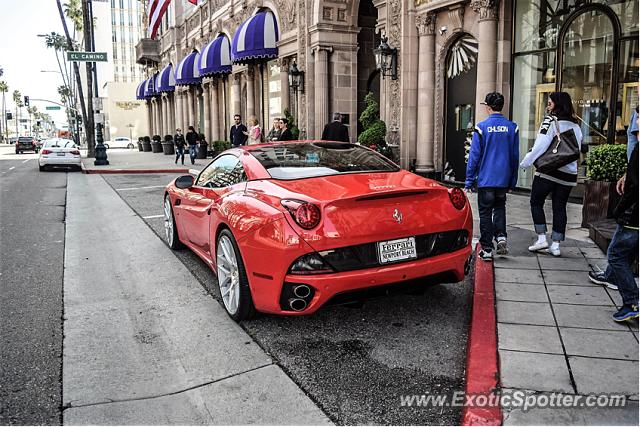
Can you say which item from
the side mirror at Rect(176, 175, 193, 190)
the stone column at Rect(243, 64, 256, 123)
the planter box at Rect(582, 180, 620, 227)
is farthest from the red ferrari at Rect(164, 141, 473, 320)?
the stone column at Rect(243, 64, 256, 123)

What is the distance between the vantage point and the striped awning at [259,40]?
2064cm

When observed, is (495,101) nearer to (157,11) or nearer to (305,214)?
(305,214)

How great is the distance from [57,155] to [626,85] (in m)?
21.8

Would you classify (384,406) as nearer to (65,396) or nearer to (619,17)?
(65,396)

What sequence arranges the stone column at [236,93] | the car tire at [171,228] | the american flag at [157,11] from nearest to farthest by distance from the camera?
the car tire at [171,228], the stone column at [236,93], the american flag at [157,11]

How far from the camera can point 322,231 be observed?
4.09 metres

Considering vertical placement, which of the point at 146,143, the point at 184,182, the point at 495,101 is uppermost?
the point at 495,101

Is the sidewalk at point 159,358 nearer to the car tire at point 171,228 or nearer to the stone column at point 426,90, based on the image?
the car tire at point 171,228

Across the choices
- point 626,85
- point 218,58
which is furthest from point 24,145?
point 626,85

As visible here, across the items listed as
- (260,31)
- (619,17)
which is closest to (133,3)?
(260,31)

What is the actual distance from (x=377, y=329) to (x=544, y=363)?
1293 mm

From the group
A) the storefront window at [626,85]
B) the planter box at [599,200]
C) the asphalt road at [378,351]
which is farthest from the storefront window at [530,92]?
the asphalt road at [378,351]

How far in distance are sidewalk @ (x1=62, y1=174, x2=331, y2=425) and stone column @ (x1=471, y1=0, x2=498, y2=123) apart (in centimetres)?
778

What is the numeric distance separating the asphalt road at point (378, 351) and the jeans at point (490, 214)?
87 cm
